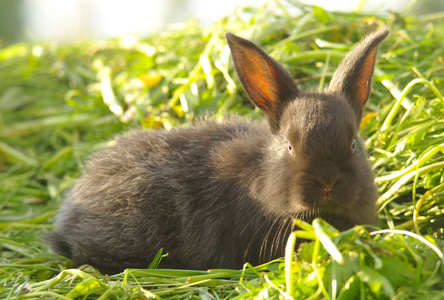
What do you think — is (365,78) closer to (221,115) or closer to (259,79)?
(259,79)

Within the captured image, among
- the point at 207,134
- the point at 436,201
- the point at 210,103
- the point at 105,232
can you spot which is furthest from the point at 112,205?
the point at 436,201

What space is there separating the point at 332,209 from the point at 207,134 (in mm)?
1274

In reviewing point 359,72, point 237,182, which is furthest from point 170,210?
point 359,72

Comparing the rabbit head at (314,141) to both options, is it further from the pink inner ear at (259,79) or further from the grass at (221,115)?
the grass at (221,115)

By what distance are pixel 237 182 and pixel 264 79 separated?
0.70 metres

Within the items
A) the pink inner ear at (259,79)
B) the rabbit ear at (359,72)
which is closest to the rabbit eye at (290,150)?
the pink inner ear at (259,79)

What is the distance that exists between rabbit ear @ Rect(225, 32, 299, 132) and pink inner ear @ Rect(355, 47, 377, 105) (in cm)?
43

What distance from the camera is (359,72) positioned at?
136 inches

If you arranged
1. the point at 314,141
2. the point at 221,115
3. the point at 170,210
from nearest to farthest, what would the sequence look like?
the point at 314,141 < the point at 170,210 < the point at 221,115

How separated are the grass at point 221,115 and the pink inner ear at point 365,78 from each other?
0.88 ft

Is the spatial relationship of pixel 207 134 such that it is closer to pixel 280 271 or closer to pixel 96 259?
pixel 96 259

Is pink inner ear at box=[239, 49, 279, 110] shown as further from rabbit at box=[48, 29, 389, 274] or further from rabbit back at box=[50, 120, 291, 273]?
rabbit back at box=[50, 120, 291, 273]

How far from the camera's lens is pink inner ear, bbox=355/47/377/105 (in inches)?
136

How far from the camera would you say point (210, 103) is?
4887 millimetres
